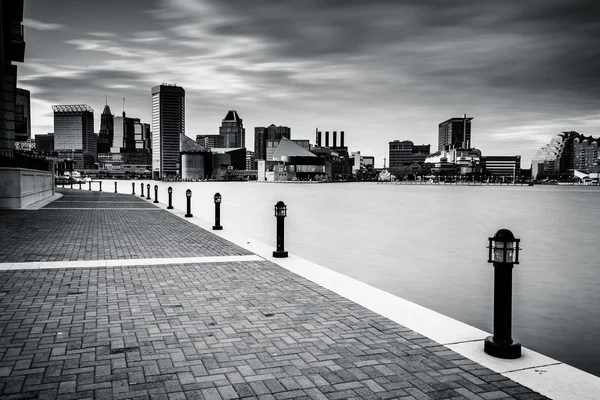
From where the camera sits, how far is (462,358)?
16.1ft

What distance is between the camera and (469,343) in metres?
5.33

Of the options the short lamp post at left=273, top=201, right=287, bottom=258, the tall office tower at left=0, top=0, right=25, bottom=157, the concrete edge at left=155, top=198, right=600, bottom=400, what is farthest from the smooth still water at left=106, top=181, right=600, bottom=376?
the tall office tower at left=0, top=0, right=25, bottom=157

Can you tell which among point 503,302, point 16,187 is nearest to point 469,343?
point 503,302

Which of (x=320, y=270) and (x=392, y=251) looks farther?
(x=392, y=251)

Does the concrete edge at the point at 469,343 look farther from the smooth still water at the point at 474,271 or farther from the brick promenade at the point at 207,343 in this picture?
the smooth still water at the point at 474,271

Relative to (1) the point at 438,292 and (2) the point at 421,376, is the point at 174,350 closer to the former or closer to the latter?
(2) the point at 421,376

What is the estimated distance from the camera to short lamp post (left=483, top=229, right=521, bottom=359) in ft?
16.3

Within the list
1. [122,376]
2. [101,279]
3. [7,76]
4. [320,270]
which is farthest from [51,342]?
[7,76]

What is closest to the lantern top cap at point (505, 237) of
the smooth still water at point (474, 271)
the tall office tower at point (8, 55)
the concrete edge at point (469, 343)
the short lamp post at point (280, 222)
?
the concrete edge at point (469, 343)

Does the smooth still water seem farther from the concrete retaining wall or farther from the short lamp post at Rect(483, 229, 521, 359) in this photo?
the concrete retaining wall

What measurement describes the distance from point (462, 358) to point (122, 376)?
3266 millimetres

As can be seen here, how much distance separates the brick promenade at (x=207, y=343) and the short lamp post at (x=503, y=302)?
1.37 ft

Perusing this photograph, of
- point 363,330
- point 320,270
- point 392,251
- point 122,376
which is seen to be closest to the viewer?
point 122,376

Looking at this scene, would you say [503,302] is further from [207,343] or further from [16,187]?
[16,187]
